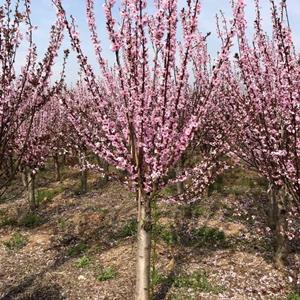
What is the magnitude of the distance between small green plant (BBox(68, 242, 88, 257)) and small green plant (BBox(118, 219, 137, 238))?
125cm

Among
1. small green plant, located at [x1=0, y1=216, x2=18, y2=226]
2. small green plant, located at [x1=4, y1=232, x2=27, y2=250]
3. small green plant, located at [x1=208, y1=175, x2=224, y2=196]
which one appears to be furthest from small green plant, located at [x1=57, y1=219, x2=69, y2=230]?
small green plant, located at [x1=208, y1=175, x2=224, y2=196]

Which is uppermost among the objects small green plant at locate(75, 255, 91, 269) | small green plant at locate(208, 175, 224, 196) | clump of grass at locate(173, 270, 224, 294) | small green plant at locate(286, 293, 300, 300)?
small green plant at locate(208, 175, 224, 196)

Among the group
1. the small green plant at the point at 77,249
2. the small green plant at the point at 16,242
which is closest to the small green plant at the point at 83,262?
the small green plant at the point at 77,249

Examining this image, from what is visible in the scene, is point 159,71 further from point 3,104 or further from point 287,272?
point 287,272

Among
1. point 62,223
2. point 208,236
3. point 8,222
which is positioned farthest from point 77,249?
Answer: point 8,222

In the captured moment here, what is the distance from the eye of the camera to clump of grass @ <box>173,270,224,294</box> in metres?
9.51

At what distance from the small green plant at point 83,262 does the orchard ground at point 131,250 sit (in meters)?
0.03

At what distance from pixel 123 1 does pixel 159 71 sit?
46.9 inches

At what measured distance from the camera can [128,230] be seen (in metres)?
Result: 13.4

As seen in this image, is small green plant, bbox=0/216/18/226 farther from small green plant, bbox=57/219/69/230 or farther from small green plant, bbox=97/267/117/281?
small green plant, bbox=97/267/117/281

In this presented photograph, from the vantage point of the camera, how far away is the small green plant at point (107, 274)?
1028 centimetres

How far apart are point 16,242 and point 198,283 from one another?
255 inches

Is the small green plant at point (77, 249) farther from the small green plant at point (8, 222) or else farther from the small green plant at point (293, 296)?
the small green plant at point (293, 296)

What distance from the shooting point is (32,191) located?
54.7 feet
